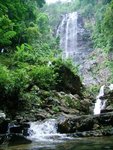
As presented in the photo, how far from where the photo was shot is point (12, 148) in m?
9.35

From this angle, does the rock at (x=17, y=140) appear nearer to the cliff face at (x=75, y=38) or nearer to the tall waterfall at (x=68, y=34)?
the cliff face at (x=75, y=38)

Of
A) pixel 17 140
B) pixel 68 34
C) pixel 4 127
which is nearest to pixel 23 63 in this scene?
pixel 4 127

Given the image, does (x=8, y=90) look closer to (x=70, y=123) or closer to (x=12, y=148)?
(x=70, y=123)

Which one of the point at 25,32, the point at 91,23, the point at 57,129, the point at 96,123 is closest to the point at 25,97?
the point at 57,129

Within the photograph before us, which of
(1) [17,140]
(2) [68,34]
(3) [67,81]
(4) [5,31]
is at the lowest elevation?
(1) [17,140]

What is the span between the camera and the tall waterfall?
44.9 metres

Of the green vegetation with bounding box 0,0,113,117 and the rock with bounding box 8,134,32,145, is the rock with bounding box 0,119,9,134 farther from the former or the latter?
the green vegetation with bounding box 0,0,113,117

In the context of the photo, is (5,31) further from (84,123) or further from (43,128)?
(84,123)

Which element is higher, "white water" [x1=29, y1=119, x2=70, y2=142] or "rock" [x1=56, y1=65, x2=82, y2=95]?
"rock" [x1=56, y1=65, x2=82, y2=95]

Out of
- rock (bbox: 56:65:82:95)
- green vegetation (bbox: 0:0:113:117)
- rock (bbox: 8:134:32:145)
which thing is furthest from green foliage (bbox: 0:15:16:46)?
rock (bbox: 8:134:32:145)

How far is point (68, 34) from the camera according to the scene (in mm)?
48312

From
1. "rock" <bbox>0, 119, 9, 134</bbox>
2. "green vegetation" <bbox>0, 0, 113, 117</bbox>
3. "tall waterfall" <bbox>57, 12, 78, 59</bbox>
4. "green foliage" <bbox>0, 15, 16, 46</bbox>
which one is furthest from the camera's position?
"tall waterfall" <bbox>57, 12, 78, 59</bbox>

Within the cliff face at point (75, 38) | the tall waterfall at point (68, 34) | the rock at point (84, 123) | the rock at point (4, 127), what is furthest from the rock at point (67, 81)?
the tall waterfall at point (68, 34)

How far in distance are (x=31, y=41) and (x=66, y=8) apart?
39.9 meters
